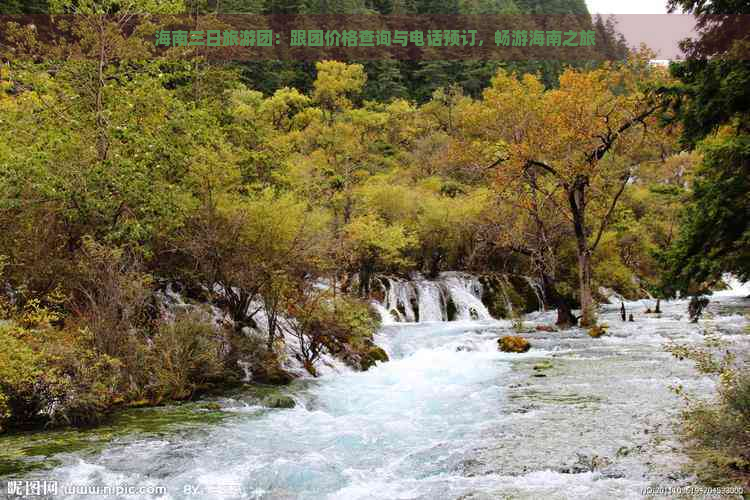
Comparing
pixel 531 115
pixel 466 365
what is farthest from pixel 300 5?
pixel 466 365

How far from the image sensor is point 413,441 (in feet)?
32.0

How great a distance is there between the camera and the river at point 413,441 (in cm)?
765

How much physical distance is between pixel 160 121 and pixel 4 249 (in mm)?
5605

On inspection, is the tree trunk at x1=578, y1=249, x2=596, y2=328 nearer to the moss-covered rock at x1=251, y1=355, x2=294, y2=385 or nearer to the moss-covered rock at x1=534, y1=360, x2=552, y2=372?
the moss-covered rock at x1=534, y1=360, x2=552, y2=372

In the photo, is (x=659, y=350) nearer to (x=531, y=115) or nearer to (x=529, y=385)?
(x=529, y=385)

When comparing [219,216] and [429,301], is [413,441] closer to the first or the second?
[219,216]

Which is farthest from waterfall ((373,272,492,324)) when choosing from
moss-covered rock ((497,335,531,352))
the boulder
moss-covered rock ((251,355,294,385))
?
moss-covered rock ((251,355,294,385))

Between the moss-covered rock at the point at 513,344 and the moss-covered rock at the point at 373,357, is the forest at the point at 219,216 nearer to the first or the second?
the moss-covered rock at the point at 373,357

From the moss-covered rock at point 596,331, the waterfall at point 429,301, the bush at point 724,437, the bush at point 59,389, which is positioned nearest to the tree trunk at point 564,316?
the moss-covered rock at point 596,331

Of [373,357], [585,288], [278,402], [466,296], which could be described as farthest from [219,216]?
[466,296]

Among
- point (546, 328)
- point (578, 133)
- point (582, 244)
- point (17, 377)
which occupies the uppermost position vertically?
point (578, 133)

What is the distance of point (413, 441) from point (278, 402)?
3.69 m

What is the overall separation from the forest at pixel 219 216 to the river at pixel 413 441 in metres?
1.23

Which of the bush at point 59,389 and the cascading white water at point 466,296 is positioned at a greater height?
the bush at point 59,389
